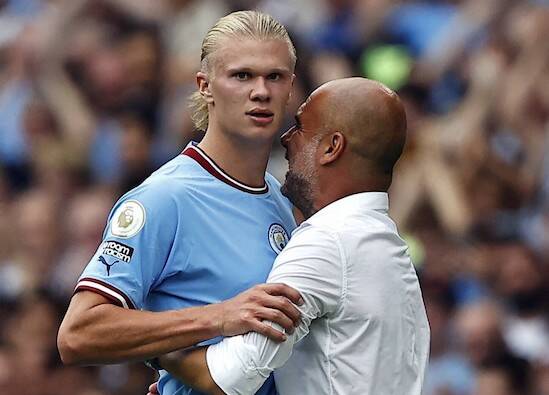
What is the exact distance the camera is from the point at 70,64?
28.8 ft

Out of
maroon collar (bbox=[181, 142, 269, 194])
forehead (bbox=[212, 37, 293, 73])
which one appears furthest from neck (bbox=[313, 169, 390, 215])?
forehead (bbox=[212, 37, 293, 73])

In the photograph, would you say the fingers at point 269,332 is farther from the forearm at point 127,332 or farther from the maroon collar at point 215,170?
the maroon collar at point 215,170

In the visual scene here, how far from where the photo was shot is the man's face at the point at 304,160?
4070 mm

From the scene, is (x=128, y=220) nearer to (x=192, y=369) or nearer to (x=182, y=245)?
(x=182, y=245)

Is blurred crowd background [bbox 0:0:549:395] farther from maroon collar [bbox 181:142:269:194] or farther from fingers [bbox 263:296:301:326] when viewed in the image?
fingers [bbox 263:296:301:326]

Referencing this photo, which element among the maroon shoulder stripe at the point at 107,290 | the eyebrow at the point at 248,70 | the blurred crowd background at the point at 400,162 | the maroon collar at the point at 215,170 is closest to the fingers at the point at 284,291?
the maroon shoulder stripe at the point at 107,290

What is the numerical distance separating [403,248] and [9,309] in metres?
4.77

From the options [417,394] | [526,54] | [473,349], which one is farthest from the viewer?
[526,54]

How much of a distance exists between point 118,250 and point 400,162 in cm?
426

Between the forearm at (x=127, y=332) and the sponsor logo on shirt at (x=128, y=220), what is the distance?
22 cm

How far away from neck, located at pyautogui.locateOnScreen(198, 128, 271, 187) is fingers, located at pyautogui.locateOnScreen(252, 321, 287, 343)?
26.6 inches

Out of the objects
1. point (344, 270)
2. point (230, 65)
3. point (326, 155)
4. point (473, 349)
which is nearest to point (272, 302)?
point (344, 270)

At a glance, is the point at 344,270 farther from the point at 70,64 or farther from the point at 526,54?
the point at 70,64

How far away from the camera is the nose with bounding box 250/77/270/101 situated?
4152 millimetres
